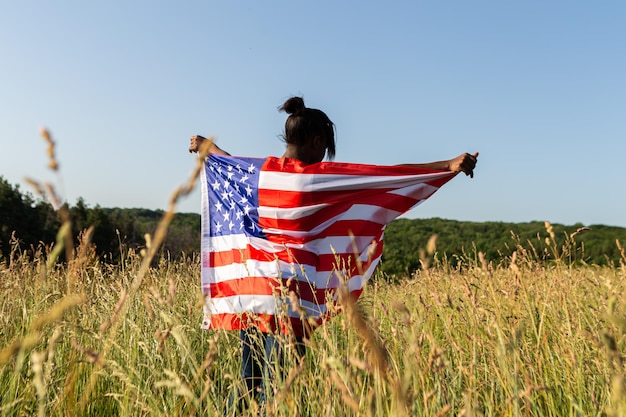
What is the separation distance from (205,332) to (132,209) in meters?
58.7

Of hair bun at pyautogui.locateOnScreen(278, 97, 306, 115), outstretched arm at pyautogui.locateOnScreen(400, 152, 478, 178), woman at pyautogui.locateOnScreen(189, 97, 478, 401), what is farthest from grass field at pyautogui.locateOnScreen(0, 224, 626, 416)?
hair bun at pyautogui.locateOnScreen(278, 97, 306, 115)

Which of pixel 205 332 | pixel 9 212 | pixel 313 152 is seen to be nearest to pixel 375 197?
pixel 313 152

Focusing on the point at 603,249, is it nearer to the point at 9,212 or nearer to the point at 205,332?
the point at 205,332

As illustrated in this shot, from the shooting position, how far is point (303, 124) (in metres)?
3.11

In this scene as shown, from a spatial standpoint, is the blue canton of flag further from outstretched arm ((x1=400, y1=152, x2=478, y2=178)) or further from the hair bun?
outstretched arm ((x1=400, y1=152, x2=478, y2=178))

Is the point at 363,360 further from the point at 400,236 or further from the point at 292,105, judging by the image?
the point at 400,236

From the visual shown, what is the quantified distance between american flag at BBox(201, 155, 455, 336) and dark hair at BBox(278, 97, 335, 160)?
5.9 inches

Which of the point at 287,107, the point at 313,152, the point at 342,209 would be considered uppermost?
the point at 287,107

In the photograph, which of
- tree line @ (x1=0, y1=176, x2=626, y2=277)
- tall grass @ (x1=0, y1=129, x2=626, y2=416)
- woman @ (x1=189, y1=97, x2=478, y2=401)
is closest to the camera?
tall grass @ (x1=0, y1=129, x2=626, y2=416)

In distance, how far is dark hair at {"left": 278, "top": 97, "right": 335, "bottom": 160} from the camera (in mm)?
3115

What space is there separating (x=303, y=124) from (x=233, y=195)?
83cm

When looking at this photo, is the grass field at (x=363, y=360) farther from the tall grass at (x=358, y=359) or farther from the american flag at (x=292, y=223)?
the american flag at (x=292, y=223)

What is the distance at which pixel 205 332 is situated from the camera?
4160mm

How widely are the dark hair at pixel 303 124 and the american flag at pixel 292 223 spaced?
15cm
